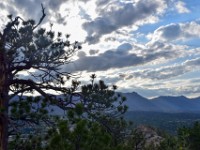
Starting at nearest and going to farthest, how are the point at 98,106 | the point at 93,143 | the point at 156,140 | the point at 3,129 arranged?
the point at 93,143 < the point at 3,129 < the point at 98,106 < the point at 156,140

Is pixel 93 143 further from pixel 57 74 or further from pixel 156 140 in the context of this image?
pixel 156 140

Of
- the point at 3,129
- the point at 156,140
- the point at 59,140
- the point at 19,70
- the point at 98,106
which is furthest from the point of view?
the point at 156,140

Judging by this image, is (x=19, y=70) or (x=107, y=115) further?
(x=107, y=115)

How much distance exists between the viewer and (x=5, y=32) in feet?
47.4

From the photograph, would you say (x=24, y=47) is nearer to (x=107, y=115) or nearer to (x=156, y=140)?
(x=107, y=115)

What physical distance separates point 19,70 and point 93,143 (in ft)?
15.8

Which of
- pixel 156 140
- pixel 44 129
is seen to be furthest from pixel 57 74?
pixel 156 140

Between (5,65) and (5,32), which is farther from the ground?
(5,32)

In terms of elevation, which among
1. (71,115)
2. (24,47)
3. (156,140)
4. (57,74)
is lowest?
(156,140)

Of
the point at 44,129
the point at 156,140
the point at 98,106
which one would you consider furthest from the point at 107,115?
the point at 156,140

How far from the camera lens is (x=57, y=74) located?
15.3m

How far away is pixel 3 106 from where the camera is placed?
1396 cm

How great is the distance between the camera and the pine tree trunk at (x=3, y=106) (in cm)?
1353

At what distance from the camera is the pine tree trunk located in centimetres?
1353
